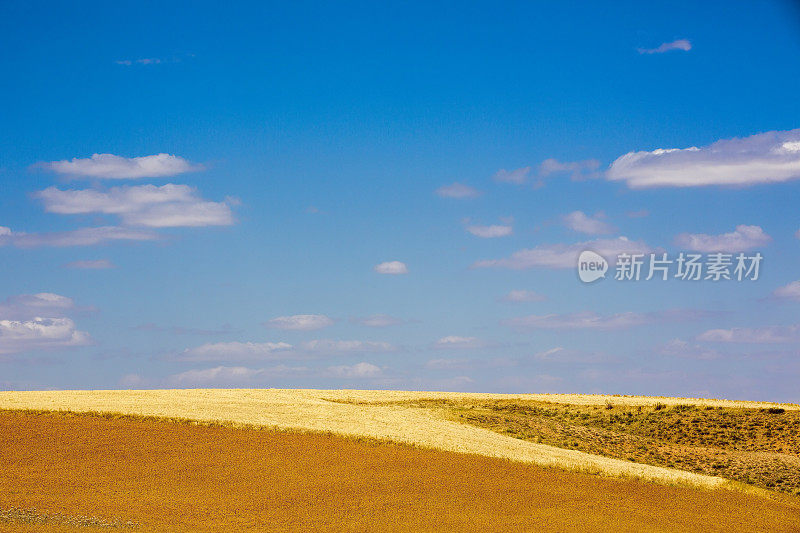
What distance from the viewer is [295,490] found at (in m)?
26.0

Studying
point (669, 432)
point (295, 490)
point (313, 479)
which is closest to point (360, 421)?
point (313, 479)

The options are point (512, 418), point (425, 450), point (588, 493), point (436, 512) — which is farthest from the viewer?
point (512, 418)

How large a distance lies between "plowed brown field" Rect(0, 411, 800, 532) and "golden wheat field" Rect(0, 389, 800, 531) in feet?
0.24

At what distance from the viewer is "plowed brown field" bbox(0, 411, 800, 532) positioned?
23.2 m

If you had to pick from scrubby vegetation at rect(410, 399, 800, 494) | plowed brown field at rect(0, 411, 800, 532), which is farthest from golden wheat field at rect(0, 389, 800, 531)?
scrubby vegetation at rect(410, 399, 800, 494)

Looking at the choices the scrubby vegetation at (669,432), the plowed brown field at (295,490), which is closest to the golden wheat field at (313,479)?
the plowed brown field at (295,490)

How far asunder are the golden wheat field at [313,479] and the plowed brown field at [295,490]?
0.07 meters

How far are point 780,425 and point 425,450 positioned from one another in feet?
93.0

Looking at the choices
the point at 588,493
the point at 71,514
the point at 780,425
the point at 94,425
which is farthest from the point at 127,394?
the point at 780,425

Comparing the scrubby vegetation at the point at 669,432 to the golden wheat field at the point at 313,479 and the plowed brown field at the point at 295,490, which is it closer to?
the golden wheat field at the point at 313,479

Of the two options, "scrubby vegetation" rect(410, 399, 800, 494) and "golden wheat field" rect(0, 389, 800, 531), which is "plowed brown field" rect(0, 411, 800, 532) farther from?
"scrubby vegetation" rect(410, 399, 800, 494)

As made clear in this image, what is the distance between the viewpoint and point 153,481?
85.6 ft

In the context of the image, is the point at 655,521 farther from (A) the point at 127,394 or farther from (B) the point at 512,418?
(A) the point at 127,394

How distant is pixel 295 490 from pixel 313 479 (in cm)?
121
